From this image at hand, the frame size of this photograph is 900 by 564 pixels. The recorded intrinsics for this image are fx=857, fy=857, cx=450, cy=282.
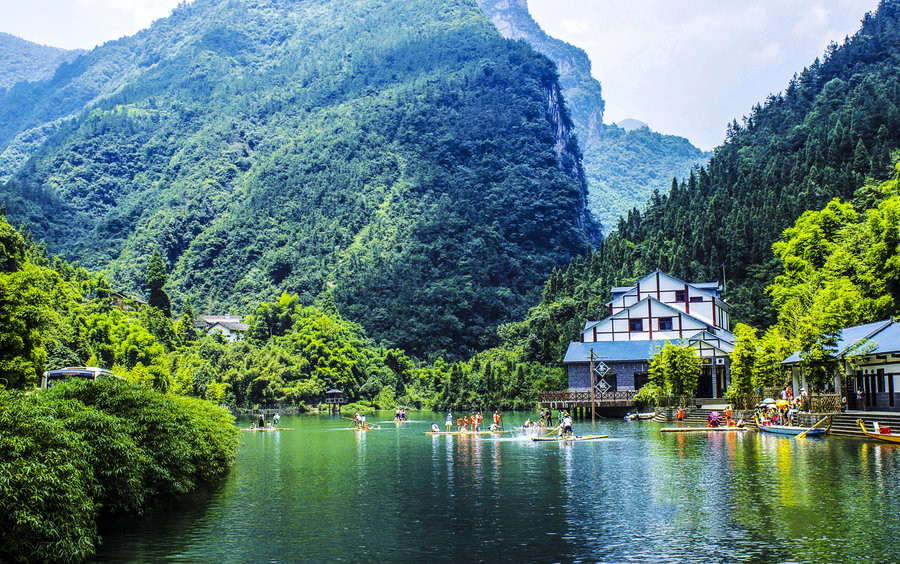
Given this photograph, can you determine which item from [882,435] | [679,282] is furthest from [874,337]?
[679,282]

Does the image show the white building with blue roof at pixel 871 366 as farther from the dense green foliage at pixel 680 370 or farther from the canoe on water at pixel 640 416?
the canoe on water at pixel 640 416

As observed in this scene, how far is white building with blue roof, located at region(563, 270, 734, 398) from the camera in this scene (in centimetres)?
7669

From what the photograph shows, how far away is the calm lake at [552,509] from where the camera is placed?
20.6 meters

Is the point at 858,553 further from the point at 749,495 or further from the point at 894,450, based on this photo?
the point at 894,450

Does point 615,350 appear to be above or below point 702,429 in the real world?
above

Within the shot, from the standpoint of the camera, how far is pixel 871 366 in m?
47.6

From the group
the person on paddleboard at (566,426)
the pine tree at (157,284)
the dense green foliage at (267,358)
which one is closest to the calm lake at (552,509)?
the person on paddleboard at (566,426)

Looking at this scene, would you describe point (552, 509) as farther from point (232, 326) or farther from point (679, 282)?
point (232, 326)

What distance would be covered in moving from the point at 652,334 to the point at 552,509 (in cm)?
6033

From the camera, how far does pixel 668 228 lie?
367 ft

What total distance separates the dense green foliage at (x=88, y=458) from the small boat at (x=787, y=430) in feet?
99.1

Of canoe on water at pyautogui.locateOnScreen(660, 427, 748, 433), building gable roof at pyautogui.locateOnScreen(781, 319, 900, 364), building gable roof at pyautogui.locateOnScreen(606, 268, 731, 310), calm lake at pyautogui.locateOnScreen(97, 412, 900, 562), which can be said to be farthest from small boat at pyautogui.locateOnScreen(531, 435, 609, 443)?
building gable roof at pyautogui.locateOnScreen(606, 268, 731, 310)

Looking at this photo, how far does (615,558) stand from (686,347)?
55634 mm

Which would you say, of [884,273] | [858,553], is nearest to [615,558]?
[858,553]
